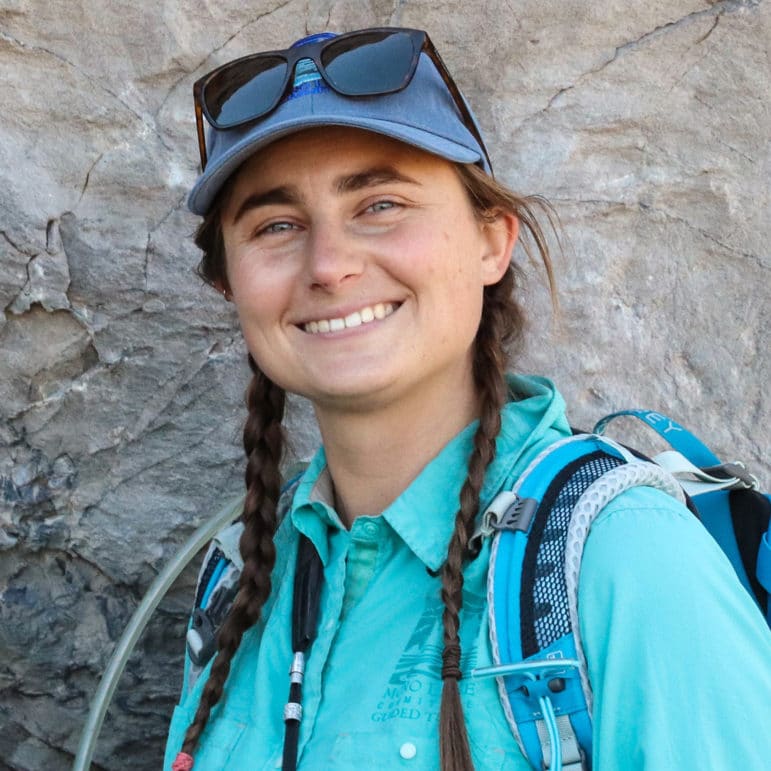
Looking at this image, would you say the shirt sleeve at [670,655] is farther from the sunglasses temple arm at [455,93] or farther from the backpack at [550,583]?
the sunglasses temple arm at [455,93]

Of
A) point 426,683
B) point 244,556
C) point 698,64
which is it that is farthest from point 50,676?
point 698,64

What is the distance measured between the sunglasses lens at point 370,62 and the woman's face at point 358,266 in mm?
75

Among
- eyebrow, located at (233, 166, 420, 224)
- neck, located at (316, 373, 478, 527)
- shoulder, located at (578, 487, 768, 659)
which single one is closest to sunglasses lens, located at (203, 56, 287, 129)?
eyebrow, located at (233, 166, 420, 224)

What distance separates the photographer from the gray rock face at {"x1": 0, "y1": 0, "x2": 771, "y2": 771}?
7.82ft

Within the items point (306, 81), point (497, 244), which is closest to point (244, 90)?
point (306, 81)

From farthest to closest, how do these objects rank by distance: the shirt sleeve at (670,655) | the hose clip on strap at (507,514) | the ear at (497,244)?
the ear at (497,244), the hose clip on strap at (507,514), the shirt sleeve at (670,655)

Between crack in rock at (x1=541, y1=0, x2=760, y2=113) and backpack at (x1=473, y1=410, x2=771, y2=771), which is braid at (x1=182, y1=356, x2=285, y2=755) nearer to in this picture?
backpack at (x1=473, y1=410, x2=771, y2=771)

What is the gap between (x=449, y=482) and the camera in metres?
1.62

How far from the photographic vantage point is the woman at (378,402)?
1.35 meters

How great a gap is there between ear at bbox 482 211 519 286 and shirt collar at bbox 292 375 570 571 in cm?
19

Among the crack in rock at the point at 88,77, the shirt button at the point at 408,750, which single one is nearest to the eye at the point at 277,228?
the shirt button at the point at 408,750

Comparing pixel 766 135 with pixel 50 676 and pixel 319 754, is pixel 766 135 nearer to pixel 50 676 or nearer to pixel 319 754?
pixel 319 754

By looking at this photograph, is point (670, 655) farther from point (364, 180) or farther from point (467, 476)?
point (364, 180)

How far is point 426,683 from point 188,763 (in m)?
0.49
